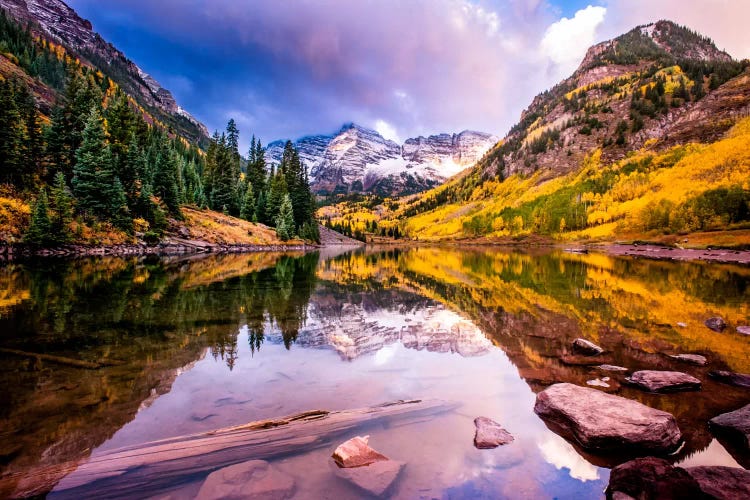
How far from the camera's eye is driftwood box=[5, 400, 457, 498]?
4969 mm

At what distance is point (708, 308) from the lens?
19.8m

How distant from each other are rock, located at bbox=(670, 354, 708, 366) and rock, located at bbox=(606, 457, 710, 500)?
26.2 feet

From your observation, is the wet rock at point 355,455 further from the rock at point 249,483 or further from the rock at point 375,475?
the rock at point 249,483

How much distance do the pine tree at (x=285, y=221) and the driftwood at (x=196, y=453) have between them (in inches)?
3326

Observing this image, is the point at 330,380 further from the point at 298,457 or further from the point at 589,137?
the point at 589,137

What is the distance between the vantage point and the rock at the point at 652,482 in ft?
15.7

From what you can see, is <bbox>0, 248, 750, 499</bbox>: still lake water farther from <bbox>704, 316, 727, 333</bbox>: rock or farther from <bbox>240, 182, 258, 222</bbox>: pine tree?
<bbox>240, 182, 258, 222</bbox>: pine tree

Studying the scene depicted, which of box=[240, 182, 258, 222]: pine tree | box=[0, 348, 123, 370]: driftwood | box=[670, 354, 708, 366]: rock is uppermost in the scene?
box=[240, 182, 258, 222]: pine tree

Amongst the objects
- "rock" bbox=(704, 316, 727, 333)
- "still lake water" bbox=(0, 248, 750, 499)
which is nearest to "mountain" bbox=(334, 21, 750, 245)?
"rock" bbox=(704, 316, 727, 333)

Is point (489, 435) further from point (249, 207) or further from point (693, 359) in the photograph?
point (249, 207)

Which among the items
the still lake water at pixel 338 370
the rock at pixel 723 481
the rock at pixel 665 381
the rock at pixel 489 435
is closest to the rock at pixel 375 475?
the still lake water at pixel 338 370

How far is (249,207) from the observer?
295ft

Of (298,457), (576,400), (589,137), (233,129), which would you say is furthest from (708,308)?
(589,137)

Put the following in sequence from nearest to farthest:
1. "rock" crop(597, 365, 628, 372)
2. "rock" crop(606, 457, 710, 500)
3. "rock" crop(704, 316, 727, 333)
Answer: "rock" crop(606, 457, 710, 500), "rock" crop(597, 365, 628, 372), "rock" crop(704, 316, 727, 333)
